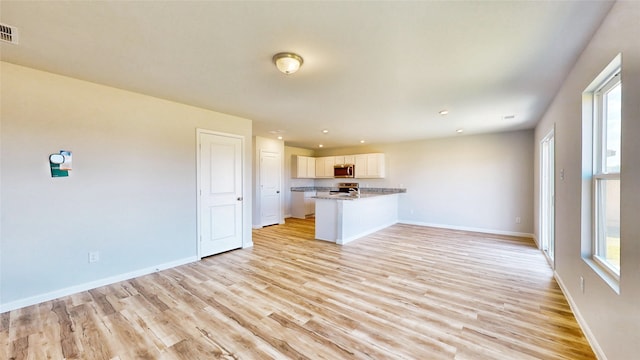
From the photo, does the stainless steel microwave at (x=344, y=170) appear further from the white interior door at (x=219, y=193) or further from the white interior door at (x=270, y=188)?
the white interior door at (x=219, y=193)

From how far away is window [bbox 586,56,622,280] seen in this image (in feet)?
5.83

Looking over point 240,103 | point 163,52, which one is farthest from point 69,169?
point 240,103

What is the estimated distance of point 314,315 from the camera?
2377mm

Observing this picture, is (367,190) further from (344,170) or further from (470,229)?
(470,229)

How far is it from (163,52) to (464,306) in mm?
3756

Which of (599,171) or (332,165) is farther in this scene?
(332,165)

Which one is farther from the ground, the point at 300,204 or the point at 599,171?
the point at 599,171

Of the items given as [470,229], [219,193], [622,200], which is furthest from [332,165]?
[622,200]

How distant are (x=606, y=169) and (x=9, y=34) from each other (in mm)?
4765

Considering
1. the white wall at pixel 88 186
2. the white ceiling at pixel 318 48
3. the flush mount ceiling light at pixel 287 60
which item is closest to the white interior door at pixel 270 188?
the white wall at pixel 88 186

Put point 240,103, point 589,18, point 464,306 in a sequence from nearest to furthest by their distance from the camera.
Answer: point 589,18 < point 464,306 < point 240,103

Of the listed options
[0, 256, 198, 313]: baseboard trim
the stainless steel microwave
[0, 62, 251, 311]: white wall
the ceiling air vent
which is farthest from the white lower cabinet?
the ceiling air vent

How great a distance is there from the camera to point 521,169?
553 centimetres

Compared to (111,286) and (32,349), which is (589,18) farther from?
(111,286)
